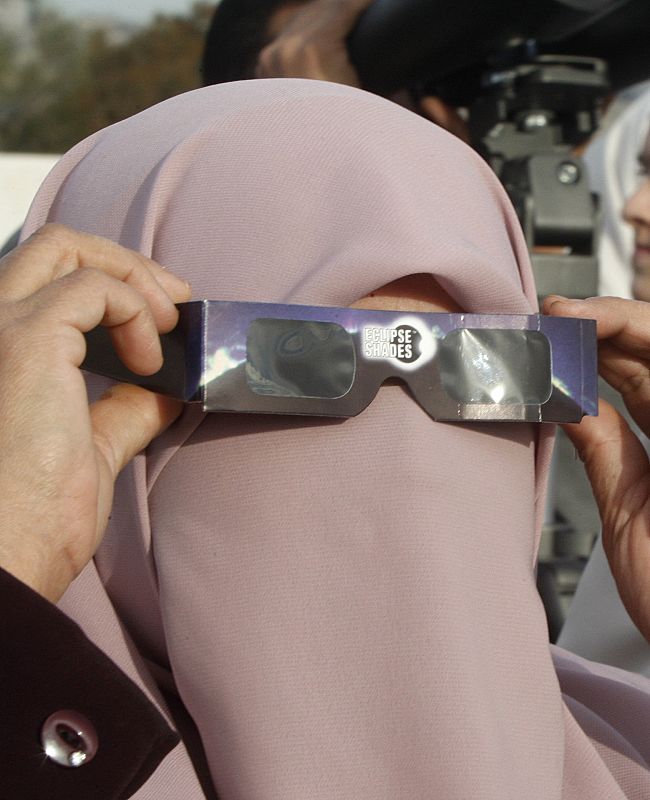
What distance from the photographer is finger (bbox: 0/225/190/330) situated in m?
0.99

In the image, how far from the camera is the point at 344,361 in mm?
1025

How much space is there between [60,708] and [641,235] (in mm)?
2732

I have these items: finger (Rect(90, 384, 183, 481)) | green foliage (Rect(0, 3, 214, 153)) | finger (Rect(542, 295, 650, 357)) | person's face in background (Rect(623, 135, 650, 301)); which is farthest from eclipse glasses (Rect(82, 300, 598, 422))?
green foliage (Rect(0, 3, 214, 153))

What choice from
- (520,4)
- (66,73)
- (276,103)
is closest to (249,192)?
(276,103)

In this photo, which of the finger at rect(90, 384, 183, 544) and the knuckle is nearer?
the finger at rect(90, 384, 183, 544)

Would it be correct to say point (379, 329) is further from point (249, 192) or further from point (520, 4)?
point (520, 4)

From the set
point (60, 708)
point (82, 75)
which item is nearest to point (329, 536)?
point (60, 708)

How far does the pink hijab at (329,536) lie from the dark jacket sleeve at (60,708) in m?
0.13

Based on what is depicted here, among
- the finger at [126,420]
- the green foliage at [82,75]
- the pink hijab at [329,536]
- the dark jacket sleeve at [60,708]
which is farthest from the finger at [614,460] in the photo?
the green foliage at [82,75]

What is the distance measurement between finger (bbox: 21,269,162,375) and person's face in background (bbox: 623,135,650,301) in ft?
7.88

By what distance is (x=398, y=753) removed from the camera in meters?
0.99

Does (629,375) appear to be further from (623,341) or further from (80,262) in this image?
(80,262)

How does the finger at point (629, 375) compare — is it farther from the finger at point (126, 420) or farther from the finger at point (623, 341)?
the finger at point (126, 420)

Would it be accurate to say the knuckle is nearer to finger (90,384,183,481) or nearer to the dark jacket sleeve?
finger (90,384,183,481)
